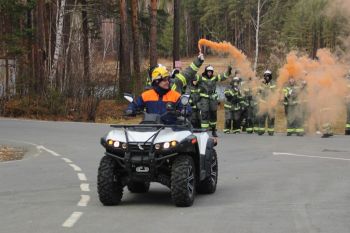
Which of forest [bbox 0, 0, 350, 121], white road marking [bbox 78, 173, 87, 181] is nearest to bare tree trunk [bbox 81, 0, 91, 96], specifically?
forest [bbox 0, 0, 350, 121]

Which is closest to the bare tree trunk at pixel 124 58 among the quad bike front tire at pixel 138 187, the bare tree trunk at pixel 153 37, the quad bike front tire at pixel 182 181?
the bare tree trunk at pixel 153 37

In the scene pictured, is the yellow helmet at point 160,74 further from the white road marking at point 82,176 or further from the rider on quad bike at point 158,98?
the white road marking at point 82,176

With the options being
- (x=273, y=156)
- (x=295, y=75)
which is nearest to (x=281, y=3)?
(x=295, y=75)

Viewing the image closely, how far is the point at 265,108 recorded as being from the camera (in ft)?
70.4

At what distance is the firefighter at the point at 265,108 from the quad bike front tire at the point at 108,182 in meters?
12.5

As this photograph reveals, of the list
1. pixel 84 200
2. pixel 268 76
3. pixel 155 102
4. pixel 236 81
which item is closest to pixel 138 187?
pixel 84 200

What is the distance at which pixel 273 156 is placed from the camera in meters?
15.4

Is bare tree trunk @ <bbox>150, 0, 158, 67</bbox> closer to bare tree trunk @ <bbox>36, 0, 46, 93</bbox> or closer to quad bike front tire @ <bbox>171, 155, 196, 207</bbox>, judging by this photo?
bare tree trunk @ <bbox>36, 0, 46, 93</bbox>

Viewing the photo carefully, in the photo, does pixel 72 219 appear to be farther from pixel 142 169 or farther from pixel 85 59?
pixel 85 59

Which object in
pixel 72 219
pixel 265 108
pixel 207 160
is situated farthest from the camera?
pixel 265 108

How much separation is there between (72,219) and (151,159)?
136 cm

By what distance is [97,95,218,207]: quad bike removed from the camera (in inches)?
345

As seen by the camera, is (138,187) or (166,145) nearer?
(166,145)

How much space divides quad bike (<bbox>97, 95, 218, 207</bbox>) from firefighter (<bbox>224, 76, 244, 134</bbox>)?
12.5 metres
